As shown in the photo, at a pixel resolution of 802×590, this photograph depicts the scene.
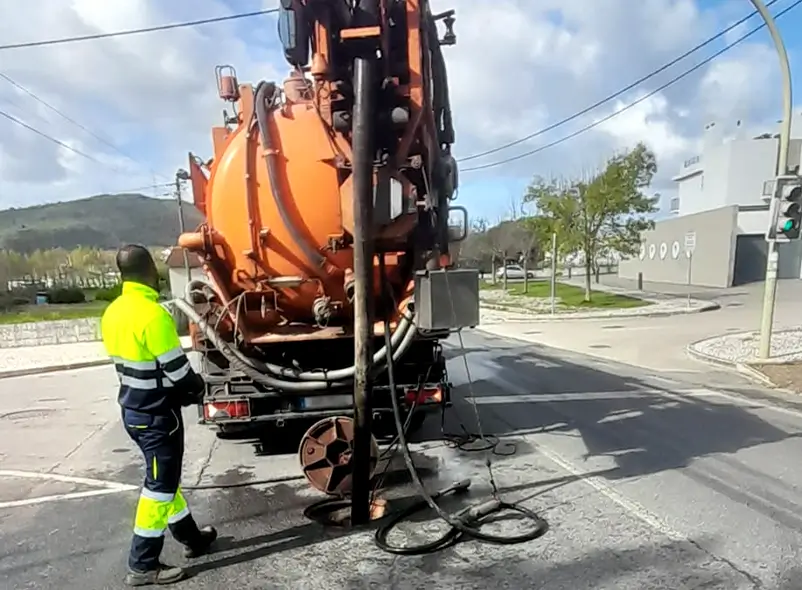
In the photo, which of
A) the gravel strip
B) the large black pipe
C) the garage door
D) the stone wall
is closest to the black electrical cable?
the large black pipe

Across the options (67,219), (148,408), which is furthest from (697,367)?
(67,219)

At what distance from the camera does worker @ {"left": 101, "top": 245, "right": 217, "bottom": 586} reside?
11.9 ft

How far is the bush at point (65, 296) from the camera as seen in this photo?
27.1 meters

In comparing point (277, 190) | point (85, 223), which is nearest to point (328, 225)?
point (277, 190)

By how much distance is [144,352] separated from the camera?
3635 millimetres

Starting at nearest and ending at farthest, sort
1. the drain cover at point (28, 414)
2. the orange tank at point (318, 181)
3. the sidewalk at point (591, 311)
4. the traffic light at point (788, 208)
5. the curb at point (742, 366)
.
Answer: the orange tank at point (318, 181) → the drain cover at point (28, 414) → the curb at point (742, 366) → the traffic light at point (788, 208) → the sidewalk at point (591, 311)

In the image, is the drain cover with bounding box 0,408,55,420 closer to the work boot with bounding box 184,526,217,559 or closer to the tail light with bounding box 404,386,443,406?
the work boot with bounding box 184,526,217,559

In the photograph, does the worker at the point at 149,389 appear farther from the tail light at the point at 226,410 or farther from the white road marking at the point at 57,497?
the white road marking at the point at 57,497

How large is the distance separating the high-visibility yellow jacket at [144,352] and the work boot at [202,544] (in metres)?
0.97

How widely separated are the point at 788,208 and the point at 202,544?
10.7m

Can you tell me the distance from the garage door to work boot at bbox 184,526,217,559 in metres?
40.1

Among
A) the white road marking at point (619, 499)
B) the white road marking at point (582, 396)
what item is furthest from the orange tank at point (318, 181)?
the white road marking at point (582, 396)

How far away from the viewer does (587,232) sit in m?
27.4

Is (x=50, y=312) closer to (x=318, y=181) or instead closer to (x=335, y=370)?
(x=335, y=370)
